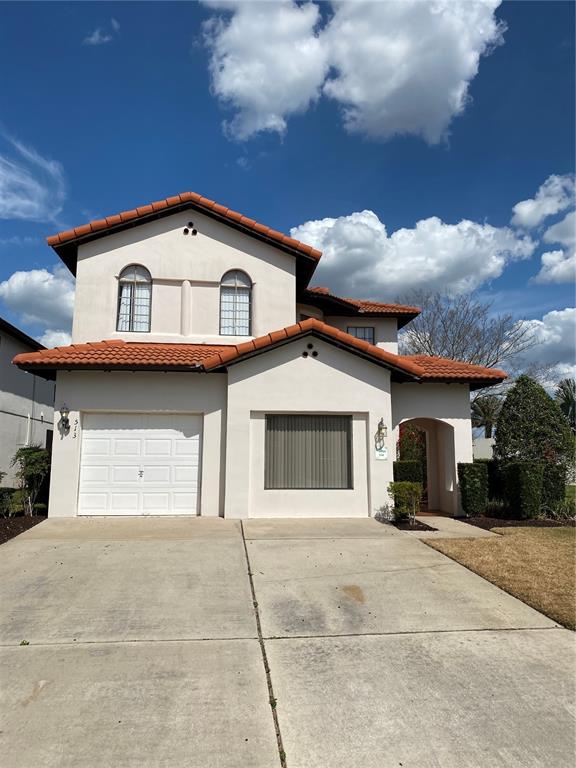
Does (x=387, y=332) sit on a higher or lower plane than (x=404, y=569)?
higher

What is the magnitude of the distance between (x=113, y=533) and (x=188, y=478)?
2.41 metres

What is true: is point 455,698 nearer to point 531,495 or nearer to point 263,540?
point 263,540

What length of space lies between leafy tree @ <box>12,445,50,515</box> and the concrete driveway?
4.04 m

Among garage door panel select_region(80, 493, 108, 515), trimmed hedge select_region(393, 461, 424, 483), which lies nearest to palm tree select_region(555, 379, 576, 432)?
trimmed hedge select_region(393, 461, 424, 483)

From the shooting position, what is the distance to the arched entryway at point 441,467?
13047 mm

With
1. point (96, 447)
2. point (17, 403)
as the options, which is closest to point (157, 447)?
point (96, 447)

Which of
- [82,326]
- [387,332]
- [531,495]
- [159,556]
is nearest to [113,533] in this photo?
[159,556]

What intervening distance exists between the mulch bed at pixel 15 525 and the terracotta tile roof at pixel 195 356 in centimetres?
343

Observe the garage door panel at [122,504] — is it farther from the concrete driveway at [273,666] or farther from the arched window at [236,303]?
the arched window at [236,303]

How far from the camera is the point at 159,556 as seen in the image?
7.96m

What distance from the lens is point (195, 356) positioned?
468 inches

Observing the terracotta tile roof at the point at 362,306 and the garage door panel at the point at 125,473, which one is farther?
the terracotta tile roof at the point at 362,306

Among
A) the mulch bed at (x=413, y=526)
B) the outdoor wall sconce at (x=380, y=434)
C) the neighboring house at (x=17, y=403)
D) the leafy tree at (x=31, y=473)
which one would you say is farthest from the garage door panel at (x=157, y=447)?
the neighboring house at (x=17, y=403)

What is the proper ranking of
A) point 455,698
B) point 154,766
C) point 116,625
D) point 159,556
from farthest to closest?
point 159,556, point 116,625, point 455,698, point 154,766
